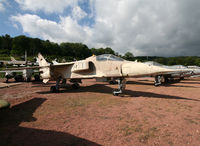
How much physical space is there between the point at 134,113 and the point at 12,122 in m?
4.39

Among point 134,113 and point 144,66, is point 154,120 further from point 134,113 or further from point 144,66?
point 144,66

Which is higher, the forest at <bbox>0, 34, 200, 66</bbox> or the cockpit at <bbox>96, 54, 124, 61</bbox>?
the forest at <bbox>0, 34, 200, 66</bbox>

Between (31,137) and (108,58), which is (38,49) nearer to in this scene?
(108,58)

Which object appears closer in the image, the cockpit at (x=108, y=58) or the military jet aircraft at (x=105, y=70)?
the military jet aircraft at (x=105, y=70)

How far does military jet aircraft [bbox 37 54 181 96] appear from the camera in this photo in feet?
17.8

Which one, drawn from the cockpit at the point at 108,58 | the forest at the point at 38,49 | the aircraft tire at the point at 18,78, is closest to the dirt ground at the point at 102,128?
the cockpit at the point at 108,58

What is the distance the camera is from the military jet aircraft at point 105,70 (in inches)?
213

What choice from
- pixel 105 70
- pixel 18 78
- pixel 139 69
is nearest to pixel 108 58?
pixel 105 70

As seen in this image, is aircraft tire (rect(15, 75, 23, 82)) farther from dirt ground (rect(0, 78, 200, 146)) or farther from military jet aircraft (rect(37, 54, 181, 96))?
dirt ground (rect(0, 78, 200, 146))

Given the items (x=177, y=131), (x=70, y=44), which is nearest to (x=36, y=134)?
(x=177, y=131)

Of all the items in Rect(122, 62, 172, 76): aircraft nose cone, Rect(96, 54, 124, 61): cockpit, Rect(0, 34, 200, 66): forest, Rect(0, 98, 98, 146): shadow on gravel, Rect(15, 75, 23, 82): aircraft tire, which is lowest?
Rect(0, 98, 98, 146): shadow on gravel

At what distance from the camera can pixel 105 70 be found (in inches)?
263

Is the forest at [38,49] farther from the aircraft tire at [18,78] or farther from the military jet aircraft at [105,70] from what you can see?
the military jet aircraft at [105,70]

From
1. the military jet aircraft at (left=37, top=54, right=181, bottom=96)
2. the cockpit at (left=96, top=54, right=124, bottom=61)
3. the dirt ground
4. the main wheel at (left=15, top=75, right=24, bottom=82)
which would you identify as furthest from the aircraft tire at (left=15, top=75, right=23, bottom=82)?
the cockpit at (left=96, top=54, right=124, bottom=61)
